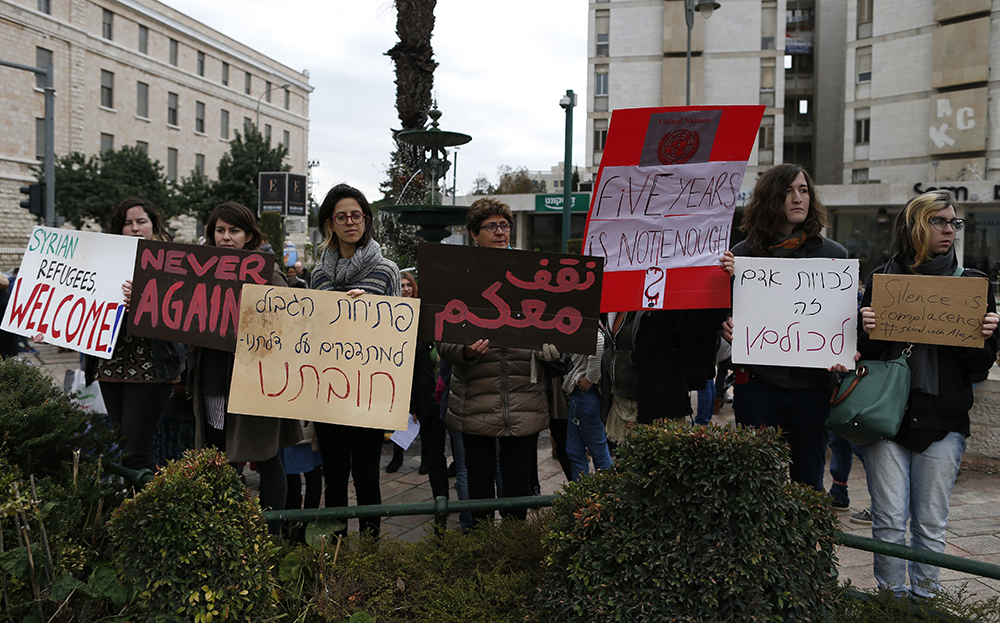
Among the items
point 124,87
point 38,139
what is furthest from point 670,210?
point 124,87

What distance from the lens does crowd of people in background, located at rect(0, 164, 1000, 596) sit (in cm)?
296

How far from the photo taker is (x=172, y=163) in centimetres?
4581

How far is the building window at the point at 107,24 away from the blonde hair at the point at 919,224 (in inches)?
1888

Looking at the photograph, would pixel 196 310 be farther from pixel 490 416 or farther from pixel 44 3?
pixel 44 3

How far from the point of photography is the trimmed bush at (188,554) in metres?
2.09

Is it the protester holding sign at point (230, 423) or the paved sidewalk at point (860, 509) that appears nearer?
the protester holding sign at point (230, 423)

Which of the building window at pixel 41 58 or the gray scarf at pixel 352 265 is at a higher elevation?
the building window at pixel 41 58

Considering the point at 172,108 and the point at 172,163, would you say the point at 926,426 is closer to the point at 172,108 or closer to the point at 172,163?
the point at 172,163

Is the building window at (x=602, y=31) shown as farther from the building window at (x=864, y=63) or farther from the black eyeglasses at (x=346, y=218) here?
the black eyeglasses at (x=346, y=218)

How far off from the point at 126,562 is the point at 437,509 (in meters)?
1.13

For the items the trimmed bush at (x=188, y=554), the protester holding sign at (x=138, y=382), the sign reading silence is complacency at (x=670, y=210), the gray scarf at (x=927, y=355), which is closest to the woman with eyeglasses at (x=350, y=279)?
the protester holding sign at (x=138, y=382)

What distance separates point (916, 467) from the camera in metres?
2.99

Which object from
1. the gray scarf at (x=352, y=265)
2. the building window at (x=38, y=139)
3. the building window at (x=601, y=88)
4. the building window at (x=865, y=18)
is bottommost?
the gray scarf at (x=352, y=265)

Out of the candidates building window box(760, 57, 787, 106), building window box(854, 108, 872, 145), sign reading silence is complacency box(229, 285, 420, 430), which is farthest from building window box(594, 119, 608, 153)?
sign reading silence is complacency box(229, 285, 420, 430)
